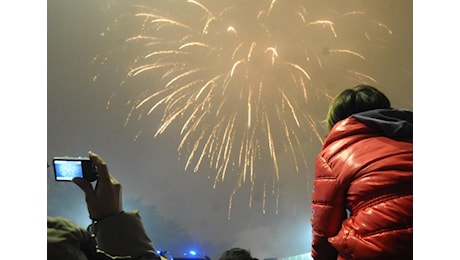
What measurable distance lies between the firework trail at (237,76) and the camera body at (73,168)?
42 cm

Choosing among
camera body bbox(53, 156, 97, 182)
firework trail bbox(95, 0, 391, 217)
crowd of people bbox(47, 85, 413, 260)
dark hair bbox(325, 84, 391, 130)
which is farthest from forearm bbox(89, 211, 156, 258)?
firework trail bbox(95, 0, 391, 217)

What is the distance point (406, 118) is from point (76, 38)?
4.19 feet

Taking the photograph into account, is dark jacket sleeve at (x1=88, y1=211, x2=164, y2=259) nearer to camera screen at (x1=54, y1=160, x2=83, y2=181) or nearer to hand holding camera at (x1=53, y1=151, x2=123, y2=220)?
hand holding camera at (x1=53, y1=151, x2=123, y2=220)

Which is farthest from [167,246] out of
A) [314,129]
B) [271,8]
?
[271,8]

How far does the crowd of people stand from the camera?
904 millimetres

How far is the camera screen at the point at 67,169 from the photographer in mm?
1412

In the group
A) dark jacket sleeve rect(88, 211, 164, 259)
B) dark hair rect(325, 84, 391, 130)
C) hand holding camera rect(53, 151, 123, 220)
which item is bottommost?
dark jacket sleeve rect(88, 211, 164, 259)

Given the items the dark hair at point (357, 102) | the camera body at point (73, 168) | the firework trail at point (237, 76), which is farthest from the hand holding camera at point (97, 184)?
the dark hair at point (357, 102)

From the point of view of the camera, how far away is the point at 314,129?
1.78 m

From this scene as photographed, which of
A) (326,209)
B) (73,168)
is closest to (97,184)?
(73,168)

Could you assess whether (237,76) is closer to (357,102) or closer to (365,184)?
(357,102)

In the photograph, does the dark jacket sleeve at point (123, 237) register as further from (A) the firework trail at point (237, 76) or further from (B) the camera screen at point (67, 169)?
(A) the firework trail at point (237, 76)

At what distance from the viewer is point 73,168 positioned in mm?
1425
